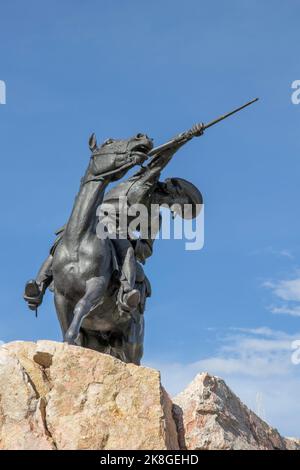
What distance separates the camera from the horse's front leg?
1007 cm

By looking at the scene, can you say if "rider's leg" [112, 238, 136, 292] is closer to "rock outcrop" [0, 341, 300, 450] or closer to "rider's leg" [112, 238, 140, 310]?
"rider's leg" [112, 238, 140, 310]

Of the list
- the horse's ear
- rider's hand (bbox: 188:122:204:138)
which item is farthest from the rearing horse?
rider's hand (bbox: 188:122:204:138)

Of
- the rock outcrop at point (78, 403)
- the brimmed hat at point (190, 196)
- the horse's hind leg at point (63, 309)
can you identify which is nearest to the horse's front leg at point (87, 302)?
the horse's hind leg at point (63, 309)

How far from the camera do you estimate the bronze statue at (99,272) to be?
424 inches

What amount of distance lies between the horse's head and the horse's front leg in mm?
1295

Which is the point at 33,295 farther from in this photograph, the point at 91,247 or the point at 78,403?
the point at 78,403

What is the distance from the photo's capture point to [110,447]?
24.6 feet

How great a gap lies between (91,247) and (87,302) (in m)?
0.71

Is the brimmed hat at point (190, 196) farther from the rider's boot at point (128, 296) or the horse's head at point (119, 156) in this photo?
the rider's boot at point (128, 296)

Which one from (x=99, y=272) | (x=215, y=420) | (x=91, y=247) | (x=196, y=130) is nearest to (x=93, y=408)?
(x=215, y=420)

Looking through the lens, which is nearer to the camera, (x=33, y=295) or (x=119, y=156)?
(x=119, y=156)

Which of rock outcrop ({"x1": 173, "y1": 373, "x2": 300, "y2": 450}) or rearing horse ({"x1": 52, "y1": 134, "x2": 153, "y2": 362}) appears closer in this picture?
rock outcrop ({"x1": 173, "y1": 373, "x2": 300, "y2": 450})

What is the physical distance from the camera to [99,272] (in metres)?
10.8
